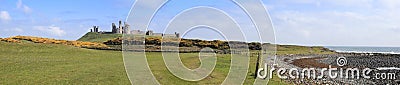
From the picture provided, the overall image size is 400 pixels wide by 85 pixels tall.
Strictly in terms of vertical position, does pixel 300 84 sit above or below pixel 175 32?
below

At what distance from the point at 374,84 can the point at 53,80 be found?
103 ft

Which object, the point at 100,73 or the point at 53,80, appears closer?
the point at 53,80

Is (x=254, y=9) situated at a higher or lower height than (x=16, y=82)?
higher

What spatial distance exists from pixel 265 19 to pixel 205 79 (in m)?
14.3

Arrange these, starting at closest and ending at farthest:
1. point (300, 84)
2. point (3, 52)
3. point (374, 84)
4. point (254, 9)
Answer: point (254, 9) < point (300, 84) < point (374, 84) < point (3, 52)

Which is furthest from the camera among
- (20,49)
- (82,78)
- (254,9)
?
(20,49)

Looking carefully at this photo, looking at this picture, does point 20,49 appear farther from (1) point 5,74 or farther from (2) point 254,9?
(2) point 254,9

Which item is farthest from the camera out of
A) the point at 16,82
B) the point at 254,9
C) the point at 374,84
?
the point at 374,84

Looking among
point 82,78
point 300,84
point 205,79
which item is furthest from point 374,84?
point 82,78

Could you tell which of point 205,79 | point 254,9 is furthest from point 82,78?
point 254,9

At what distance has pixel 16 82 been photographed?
31.8 meters

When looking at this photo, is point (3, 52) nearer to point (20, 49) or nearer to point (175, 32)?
point (20, 49)

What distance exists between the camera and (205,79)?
3772cm

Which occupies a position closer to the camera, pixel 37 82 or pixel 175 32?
pixel 175 32
